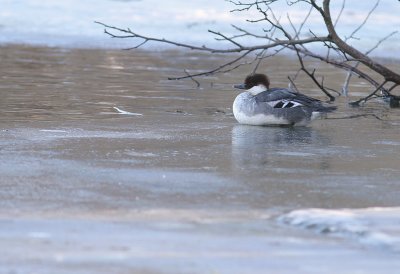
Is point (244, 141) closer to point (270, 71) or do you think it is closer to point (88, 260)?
point (88, 260)

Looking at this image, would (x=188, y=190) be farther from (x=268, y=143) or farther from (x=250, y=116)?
(x=250, y=116)

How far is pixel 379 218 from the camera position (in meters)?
4.45

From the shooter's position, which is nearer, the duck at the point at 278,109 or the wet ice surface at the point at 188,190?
the wet ice surface at the point at 188,190

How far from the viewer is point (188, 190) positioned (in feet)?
17.0

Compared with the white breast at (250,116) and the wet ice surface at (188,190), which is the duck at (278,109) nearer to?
the white breast at (250,116)

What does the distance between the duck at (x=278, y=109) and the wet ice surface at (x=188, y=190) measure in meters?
0.11

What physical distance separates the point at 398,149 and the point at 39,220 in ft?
11.1

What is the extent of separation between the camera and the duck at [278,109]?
8.28 meters

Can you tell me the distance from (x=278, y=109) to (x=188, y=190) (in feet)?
10.5

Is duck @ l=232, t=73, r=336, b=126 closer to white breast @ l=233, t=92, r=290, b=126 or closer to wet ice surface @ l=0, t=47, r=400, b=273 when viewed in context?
white breast @ l=233, t=92, r=290, b=126

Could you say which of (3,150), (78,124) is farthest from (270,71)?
(3,150)

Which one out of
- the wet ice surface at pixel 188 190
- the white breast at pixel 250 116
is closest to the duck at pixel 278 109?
the white breast at pixel 250 116

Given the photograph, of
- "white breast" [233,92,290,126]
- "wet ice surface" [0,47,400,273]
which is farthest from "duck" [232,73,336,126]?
"wet ice surface" [0,47,400,273]

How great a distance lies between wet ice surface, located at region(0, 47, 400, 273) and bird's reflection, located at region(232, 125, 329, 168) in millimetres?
16
